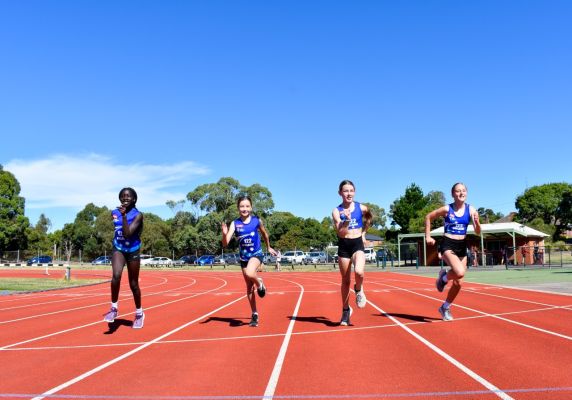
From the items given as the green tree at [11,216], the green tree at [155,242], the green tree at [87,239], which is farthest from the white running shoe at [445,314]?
the green tree at [87,239]

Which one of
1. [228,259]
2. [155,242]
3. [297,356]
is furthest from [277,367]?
[155,242]

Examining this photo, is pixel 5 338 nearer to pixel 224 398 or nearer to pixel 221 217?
pixel 224 398

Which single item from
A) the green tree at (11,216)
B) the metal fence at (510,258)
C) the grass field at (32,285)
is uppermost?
the green tree at (11,216)

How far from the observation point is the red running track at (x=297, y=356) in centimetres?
434

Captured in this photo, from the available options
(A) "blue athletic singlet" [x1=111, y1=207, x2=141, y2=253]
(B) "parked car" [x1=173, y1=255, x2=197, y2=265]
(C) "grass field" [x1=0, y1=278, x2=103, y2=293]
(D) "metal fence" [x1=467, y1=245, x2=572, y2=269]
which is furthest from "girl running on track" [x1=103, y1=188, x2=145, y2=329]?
(B) "parked car" [x1=173, y1=255, x2=197, y2=265]

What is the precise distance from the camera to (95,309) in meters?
11.9

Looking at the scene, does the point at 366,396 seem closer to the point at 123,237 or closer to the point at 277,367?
the point at 277,367

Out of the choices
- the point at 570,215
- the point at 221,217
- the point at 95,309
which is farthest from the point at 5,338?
the point at 570,215

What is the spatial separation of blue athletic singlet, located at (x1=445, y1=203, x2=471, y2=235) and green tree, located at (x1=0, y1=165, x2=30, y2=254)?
69.2 meters

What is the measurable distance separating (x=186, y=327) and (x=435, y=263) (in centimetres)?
4030

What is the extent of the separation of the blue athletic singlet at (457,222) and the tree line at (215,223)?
5847 centimetres

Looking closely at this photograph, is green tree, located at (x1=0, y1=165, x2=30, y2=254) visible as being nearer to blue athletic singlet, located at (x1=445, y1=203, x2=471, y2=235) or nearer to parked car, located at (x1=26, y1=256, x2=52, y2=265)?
parked car, located at (x1=26, y1=256, x2=52, y2=265)

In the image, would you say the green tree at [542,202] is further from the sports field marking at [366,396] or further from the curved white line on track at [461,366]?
the sports field marking at [366,396]

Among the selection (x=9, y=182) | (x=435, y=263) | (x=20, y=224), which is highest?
(x=9, y=182)
